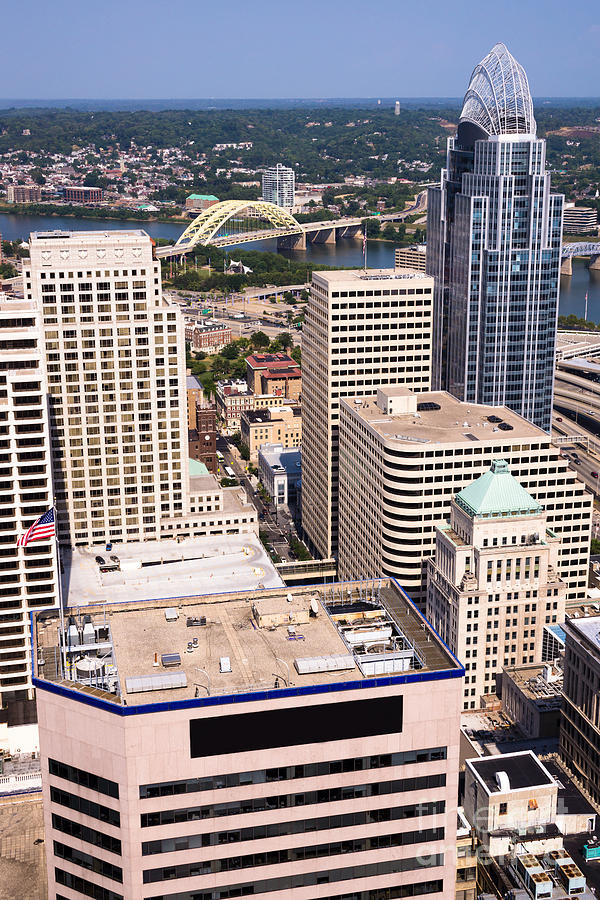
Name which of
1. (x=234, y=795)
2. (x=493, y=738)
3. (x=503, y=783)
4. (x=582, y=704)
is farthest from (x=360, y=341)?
(x=234, y=795)

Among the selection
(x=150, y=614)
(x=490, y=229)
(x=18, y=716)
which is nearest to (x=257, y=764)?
(x=150, y=614)

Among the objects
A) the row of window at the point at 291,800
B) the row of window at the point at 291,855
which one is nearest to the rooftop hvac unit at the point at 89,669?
the row of window at the point at 291,800

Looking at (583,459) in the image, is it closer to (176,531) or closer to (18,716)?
(176,531)

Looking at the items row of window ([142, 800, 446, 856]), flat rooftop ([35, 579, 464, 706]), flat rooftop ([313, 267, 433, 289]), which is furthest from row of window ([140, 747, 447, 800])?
flat rooftop ([313, 267, 433, 289])

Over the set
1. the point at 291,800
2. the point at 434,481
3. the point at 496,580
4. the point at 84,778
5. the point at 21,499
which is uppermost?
the point at 84,778

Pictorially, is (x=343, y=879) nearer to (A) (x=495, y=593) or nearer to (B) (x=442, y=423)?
(A) (x=495, y=593)

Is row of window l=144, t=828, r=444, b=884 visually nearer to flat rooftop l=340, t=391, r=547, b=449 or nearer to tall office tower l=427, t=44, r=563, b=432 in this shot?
flat rooftop l=340, t=391, r=547, b=449
